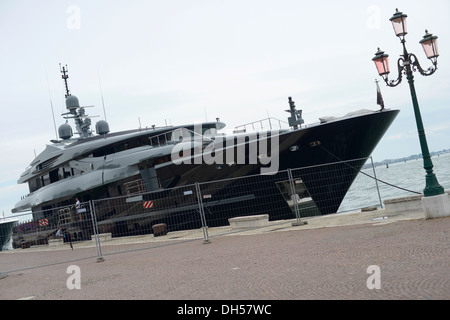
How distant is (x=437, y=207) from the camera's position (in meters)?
10.4

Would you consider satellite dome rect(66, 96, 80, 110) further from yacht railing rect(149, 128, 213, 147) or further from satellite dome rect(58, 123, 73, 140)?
yacht railing rect(149, 128, 213, 147)

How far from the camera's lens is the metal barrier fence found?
15807 millimetres

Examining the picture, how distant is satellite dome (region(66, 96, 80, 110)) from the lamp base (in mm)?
25379

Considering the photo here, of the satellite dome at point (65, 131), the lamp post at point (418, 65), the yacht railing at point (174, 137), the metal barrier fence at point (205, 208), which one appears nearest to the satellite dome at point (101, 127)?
the satellite dome at point (65, 131)

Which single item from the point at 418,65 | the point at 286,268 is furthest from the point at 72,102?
the point at 286,268

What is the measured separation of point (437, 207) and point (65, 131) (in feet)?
80.8

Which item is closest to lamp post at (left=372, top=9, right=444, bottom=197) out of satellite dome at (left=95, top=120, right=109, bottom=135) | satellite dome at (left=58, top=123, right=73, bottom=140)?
satellite dome at (left=95, top=120, right=109, bottom=135)

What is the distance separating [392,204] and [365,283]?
7646mm

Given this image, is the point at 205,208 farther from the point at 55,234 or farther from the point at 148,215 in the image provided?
the point at 55,234

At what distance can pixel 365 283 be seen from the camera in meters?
5.64

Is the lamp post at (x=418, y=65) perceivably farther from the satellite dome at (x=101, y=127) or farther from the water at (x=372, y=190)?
the satellite dome at (x=101, y=127)

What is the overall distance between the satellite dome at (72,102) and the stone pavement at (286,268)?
2016 centimetres
